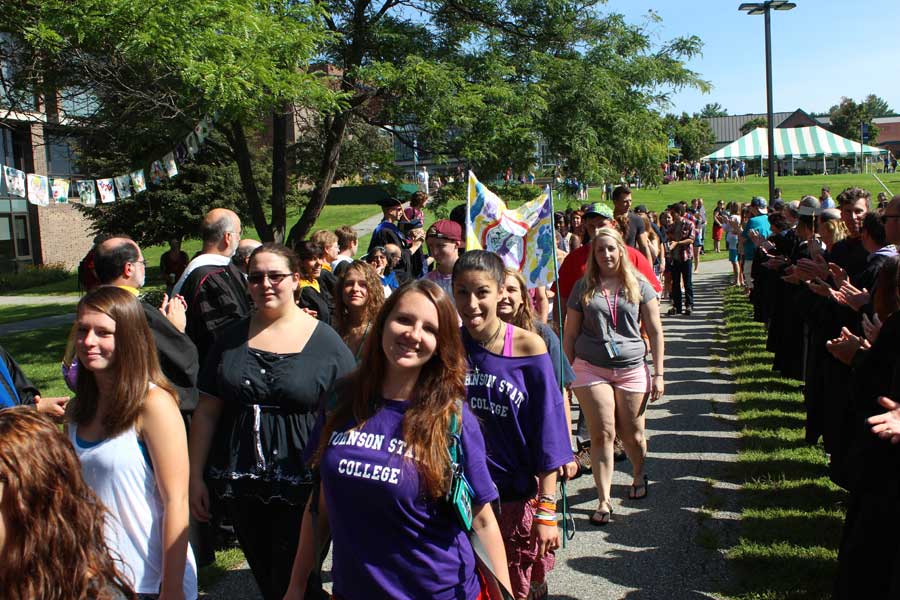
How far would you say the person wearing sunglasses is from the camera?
3359mm

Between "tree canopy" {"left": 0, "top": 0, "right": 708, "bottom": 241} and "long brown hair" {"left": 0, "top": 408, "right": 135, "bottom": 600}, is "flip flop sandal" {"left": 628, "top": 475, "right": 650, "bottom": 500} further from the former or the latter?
"tree canopy" {"left": 0, "top": 0, "right": 708, "bottom": 241}

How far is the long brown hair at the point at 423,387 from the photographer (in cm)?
251

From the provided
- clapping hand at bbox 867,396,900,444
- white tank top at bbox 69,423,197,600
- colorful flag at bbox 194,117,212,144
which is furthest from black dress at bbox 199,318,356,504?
colorful flag at bbox 194,117,212,144

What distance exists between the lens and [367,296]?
5.18 metres

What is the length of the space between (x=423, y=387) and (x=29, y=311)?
65.9ft

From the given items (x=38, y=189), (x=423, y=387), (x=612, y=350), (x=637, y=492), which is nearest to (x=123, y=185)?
(x=38, y=189)

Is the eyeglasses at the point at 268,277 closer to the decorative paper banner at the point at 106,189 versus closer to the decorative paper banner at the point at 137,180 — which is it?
the decorative paper banner at the point at 137,180

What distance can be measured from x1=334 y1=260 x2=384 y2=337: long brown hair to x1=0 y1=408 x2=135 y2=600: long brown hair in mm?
3191

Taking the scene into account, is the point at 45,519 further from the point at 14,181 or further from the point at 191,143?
the point at 191,143

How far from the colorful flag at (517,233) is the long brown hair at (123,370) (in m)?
2.44

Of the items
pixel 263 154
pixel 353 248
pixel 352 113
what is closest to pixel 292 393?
pixel 353 248

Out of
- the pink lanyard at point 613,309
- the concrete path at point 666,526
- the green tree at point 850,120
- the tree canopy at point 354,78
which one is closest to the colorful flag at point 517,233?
the pink lanyard at point 613,309

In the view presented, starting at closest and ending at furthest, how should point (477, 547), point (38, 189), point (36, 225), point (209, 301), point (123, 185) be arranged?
point (477, 547), point (209, 301), point (38, 189), point (123, 185), point (36, 225)

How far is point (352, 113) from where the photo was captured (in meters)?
13.0
